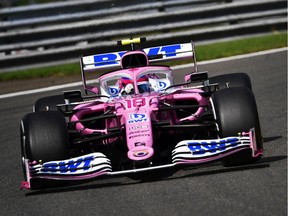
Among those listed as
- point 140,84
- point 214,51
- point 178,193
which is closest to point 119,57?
point 140,84

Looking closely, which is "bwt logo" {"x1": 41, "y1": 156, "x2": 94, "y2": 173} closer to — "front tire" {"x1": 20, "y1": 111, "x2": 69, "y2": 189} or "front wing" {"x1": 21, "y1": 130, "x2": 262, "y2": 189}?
"front wing" {"x1": 21, "y1": 130, "x2": 262, "y2": 189}

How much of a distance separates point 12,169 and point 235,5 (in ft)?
30.1

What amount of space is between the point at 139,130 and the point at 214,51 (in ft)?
29.6

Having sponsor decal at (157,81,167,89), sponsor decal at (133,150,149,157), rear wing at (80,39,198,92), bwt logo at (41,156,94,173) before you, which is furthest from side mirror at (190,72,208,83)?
bwt logo at (41,156,94,173)

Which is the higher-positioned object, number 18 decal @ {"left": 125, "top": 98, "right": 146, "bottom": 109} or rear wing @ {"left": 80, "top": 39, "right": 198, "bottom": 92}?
rear wing @ {"left": 80, "top": 39, "right": 198, "bottom": 92}

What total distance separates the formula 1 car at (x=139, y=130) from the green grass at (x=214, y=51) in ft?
22.7

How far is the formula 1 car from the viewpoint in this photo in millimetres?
7191

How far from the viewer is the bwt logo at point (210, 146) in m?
7.16

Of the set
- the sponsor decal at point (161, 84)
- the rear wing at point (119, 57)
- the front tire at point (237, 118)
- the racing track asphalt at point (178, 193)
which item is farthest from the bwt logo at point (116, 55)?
the front tire at point (237, 118)

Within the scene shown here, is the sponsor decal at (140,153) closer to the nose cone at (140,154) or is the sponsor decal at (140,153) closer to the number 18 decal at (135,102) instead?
the nose cone at (140,154)

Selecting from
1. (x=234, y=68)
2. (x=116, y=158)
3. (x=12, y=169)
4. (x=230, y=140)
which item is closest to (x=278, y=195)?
(x=230, y=140)

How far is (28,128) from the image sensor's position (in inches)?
293

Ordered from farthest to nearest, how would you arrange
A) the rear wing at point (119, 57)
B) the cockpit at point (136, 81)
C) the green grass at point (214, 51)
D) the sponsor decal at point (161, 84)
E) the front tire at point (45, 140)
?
the green grass at point (214, 51), the rear wing at point (119, 57), the sponsor decal at point (161, 84), the cockpit at point (136, 81), the front tire at point (45, 140)

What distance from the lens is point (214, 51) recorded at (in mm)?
16266
